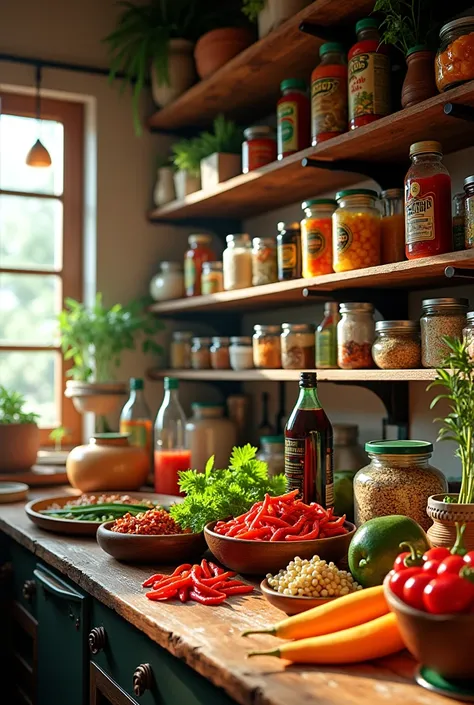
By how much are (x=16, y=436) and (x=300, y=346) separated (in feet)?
3.53

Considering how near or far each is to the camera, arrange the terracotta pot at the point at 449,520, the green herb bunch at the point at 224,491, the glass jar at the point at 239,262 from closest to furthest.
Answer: the terracotta pot at the point at 449,520, the green herb bunch at the point at 224,491, the glass jar at the point at 239,262

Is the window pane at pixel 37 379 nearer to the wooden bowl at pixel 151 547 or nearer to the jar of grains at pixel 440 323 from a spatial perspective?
the wooden bowl at pixel 151 547

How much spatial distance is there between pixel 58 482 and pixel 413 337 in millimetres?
1455

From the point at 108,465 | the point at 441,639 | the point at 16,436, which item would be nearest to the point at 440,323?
the point at 441,639

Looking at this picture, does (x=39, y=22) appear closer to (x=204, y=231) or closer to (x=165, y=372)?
(x=204, y=231)

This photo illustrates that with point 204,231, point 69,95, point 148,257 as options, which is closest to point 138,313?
point 148,257

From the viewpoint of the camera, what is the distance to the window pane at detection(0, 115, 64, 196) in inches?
120

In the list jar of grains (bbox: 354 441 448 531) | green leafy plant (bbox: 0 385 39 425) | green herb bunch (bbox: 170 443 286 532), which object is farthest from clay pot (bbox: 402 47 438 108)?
green leafy plant (bbox: 0 385 39 425)

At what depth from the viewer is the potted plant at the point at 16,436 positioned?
268 centimetres

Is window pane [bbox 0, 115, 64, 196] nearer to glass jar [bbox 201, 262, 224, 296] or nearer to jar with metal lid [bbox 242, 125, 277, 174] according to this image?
glass jar [bbox 201, 262, 224, 296]

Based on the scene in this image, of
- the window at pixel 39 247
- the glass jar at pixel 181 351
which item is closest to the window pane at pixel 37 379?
the window at pixel 39 247

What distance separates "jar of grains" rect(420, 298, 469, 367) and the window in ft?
5.80

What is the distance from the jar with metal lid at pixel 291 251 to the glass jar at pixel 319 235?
0.14 m

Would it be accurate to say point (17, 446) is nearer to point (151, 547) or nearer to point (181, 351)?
point (181, 351)
